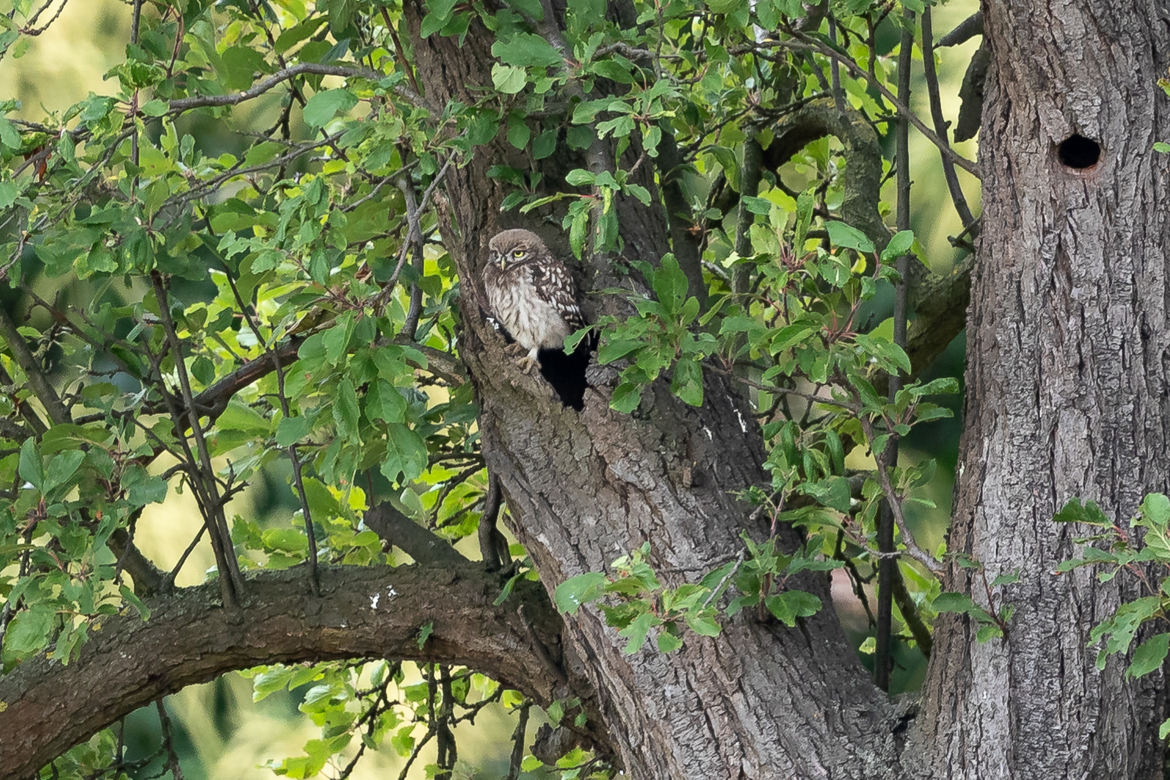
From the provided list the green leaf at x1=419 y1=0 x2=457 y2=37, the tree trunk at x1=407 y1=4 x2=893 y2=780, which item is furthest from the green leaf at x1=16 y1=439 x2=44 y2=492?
the green leaf at x1=419 y1=0 x2=457 y2=37

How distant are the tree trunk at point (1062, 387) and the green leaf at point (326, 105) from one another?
29.2 inches

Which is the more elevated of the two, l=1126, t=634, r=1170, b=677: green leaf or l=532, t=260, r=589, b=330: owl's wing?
l=532, t=260, r=589, b=330: owl's wing

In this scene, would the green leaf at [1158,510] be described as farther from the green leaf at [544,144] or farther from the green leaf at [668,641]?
the green leaf at [544,144]

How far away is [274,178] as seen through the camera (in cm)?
214

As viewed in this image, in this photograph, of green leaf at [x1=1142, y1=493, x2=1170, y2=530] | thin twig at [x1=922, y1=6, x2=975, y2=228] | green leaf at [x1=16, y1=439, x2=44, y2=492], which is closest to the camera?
green leaf at [x1=1142, y1=493, x2=1170, y2=530]

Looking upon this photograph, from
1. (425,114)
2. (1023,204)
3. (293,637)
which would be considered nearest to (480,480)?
(293,637)

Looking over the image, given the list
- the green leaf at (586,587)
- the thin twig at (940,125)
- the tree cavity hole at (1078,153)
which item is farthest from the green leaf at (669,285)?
the thin twig at (940,125)

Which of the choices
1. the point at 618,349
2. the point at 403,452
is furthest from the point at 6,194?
the point at 618,349

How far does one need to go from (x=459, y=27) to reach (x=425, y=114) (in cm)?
15

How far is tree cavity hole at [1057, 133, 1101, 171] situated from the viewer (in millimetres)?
1346

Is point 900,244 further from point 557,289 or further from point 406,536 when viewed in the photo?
point 406,536

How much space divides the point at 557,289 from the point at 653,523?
0.32 m

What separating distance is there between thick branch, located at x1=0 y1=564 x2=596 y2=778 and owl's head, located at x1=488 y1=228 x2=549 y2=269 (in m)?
0.59

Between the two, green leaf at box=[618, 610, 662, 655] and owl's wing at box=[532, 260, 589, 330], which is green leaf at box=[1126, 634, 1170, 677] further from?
owl's wing at box=[532, 260, 589, 330]
